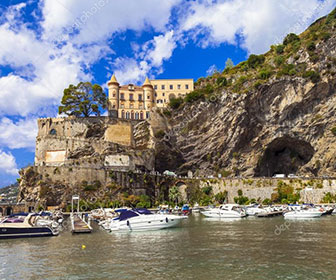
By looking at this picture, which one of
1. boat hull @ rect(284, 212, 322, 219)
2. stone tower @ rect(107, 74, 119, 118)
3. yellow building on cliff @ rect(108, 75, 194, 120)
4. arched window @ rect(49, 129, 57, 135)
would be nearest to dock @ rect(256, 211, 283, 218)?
boat hull @ rect(284, 212, 322, 219)

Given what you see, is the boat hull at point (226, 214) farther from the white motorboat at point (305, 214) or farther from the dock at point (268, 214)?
the white motorboat at point (305, 214)

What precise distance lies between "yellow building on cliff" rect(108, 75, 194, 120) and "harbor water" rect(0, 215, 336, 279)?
1961 inches

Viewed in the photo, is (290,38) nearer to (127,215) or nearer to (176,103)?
(176,103)

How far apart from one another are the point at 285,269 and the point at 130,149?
50291 mm

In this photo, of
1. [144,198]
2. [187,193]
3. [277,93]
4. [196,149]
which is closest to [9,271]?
[144,198]

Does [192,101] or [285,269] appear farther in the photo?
[192,101]

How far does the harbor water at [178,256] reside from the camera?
45.3 ft

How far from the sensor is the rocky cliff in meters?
59.7

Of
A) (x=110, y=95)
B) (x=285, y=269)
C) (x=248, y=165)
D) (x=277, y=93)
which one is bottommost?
(x=285, y=269)

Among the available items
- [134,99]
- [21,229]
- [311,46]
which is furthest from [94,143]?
[311,46]

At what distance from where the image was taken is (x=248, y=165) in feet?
208

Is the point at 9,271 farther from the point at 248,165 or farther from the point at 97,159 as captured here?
the point at 248,165

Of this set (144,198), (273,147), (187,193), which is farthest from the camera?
(273,147)

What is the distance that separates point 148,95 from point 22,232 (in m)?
54.0
